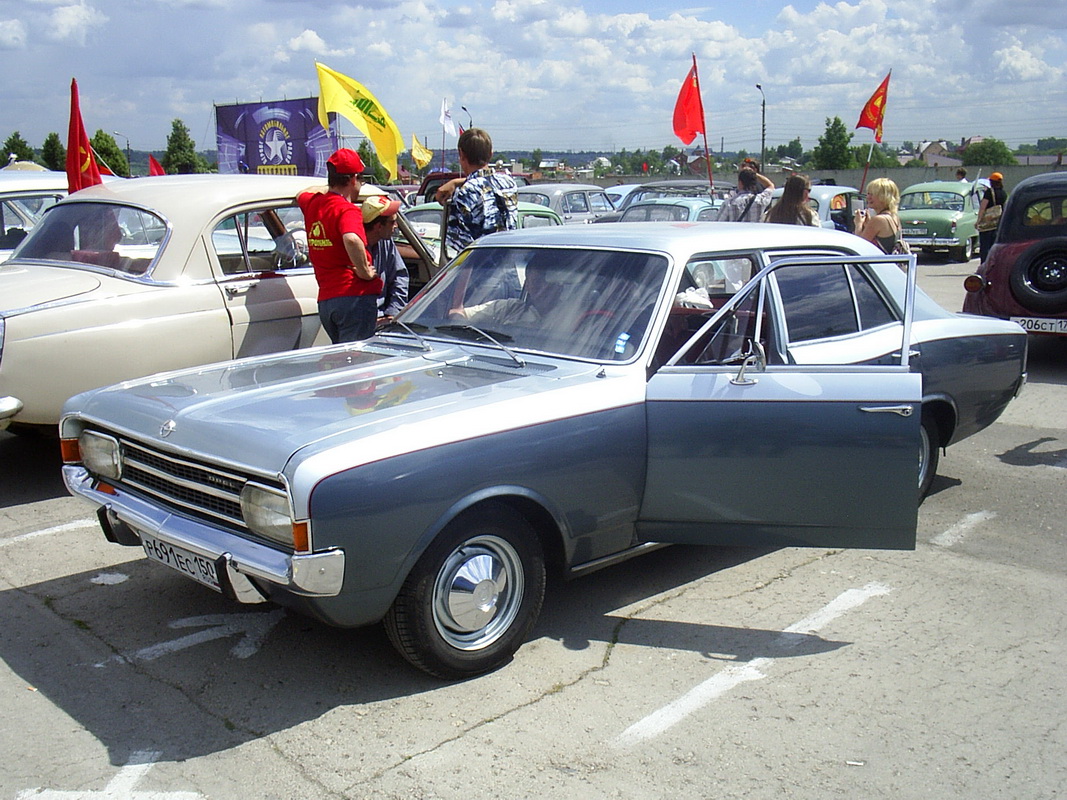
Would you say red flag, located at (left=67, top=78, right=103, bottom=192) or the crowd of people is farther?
red flag, located at (left=67, top=78, right=103, bottom=192)

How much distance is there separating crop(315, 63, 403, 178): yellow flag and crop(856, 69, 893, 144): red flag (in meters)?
7.44

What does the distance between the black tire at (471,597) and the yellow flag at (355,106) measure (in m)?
8.93

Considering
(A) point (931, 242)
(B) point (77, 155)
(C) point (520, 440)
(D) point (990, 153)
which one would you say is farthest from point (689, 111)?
(D) point (990, 153)

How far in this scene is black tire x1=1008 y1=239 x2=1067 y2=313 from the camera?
9.55 meters

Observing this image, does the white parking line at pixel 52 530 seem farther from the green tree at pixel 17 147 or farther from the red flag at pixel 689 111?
the green tree at pixel 17 147

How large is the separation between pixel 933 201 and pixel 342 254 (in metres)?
20.2

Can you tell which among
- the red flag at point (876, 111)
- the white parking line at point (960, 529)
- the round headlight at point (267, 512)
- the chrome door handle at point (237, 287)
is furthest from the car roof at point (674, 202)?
the round headlight at point (267, 512)

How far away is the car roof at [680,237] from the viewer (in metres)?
4.73

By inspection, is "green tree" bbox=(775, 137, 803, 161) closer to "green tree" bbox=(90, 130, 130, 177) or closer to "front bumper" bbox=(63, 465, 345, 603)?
"green tree" bbox=(90, 130, 130, 177)

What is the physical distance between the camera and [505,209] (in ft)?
22.4

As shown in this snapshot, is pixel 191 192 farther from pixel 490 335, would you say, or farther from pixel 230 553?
pixel 230 553

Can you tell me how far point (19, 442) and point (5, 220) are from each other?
266 centimetres

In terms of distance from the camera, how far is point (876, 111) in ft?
50.4

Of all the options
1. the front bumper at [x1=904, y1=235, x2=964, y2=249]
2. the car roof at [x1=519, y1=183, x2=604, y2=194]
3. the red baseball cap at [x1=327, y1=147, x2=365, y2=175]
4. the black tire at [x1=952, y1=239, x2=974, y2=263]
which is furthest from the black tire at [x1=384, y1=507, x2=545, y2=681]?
the black tire at [x1=952, y1=239, x2=974, y2=263]
